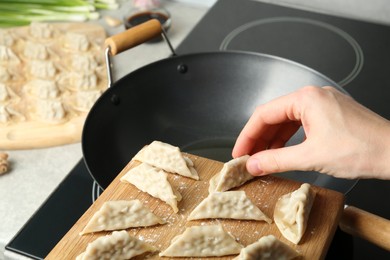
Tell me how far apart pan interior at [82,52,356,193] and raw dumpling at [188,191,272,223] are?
0.37m

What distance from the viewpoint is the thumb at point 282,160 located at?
0.80 metres

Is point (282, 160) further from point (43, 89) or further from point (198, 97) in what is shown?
point (43, 89)

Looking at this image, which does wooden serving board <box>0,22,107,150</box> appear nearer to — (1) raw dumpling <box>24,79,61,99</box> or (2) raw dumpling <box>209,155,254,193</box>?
(1) raw dumpling <box>24,79,61,99</box>

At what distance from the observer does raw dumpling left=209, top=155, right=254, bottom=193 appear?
32.2 inches

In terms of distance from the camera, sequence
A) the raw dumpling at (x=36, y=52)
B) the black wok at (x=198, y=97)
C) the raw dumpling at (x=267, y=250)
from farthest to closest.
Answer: the raw dumpling at (x=36, y=52) < the black wok at (x=198, y=97) < the raw dumpling at (x=267, y=250)

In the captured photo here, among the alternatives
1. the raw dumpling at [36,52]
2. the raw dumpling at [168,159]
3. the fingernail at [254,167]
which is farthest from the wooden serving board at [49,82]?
the fingernail at [254,167]

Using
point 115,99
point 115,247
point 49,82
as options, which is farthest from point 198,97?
point 115,247

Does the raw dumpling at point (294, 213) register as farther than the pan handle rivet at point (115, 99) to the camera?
No

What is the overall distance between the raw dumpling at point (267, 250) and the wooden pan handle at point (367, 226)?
0.14 metres

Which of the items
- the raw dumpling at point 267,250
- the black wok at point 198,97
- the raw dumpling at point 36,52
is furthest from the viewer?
the raw dumpling at point 36,52

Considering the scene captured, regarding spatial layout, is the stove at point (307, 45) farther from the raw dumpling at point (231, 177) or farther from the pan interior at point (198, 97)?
the raw dumpling at point (231, 177)

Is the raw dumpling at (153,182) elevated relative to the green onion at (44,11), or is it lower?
lower

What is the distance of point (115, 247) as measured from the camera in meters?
0.73

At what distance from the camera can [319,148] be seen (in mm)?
792
